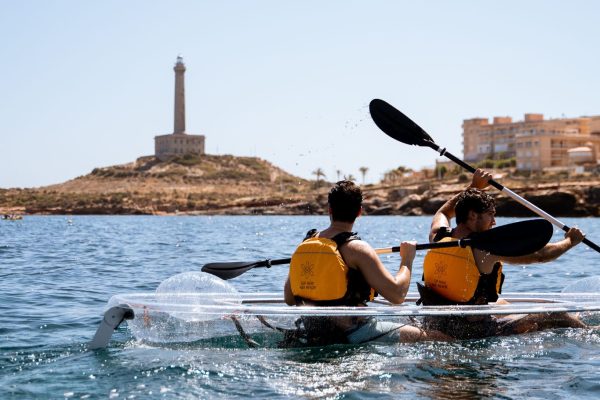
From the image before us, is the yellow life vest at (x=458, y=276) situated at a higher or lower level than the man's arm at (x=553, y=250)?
lower

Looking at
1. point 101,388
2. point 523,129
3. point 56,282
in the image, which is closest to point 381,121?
point 101,388

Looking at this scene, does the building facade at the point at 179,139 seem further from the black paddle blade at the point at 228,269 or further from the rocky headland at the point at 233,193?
the black paddle blade at the point at 228,269

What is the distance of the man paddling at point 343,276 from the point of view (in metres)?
6.71

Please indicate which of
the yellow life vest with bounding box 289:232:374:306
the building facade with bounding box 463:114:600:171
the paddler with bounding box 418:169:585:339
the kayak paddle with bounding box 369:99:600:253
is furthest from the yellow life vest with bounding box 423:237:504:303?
the building facade with bounding box 463:114:600:171

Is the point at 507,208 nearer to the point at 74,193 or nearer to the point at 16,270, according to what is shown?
the point at 16,270

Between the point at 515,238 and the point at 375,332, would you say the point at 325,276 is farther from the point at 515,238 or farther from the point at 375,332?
the point at 515,238

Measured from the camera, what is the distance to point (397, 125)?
9.18 meters

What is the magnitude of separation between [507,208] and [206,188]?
58082 millimetres

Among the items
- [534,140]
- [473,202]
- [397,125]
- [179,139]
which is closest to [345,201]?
[473,202]

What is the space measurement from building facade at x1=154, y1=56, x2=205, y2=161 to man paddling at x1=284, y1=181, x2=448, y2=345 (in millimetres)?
123811

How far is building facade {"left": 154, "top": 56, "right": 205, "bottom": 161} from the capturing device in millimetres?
129375

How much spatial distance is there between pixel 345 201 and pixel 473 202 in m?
1.36

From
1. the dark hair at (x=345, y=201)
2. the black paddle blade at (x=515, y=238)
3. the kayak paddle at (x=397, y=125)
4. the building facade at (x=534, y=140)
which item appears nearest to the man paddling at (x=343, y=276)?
the dark hair at (x=345, y=201)

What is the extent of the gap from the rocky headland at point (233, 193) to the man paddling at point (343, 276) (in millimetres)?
62455
